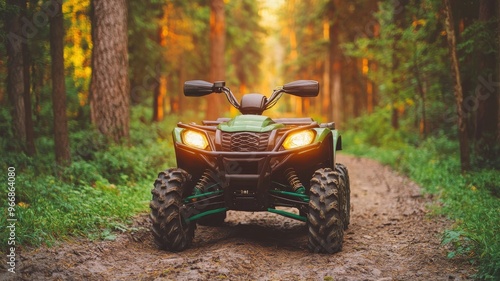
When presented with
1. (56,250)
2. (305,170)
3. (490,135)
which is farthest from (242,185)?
(490,135)

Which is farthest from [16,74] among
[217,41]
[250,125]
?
[217,41]

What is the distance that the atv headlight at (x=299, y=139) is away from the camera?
5448mm

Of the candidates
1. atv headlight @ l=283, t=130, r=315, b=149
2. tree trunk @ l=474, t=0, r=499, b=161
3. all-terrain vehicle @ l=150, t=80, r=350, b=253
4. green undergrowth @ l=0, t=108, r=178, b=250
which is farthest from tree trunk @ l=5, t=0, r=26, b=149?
tree trunk @ l=474, t=0, r=499, b=161

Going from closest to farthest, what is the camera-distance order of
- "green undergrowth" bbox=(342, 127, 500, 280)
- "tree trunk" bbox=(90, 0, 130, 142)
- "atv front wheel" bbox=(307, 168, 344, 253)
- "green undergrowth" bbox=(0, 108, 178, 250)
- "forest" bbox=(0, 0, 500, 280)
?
1. "green undergrowth" bbox=(342, 127, 500, 280)
2. "atv front wheel" bbox=(307, 168, 344, 253)
3. "green undergrowth" bbox=(0, 108, 178, 250)
4. "forest" bbox=(0, 0, 500, 280)
5. "tree trunk" bbox=(90, 0, 130, 142)

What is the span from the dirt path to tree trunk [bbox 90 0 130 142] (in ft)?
14.9

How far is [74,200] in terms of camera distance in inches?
267

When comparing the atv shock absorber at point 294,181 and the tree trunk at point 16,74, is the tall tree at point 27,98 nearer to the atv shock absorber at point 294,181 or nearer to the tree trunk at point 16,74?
the tree trunk at point 16,74

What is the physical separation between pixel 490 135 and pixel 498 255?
26.9 feet

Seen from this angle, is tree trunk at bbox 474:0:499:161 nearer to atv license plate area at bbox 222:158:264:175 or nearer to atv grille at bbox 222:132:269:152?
atv grille at bbox 222:132:269:152

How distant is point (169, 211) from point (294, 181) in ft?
5.01

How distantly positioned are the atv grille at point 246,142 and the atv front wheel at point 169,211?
0.71 meters

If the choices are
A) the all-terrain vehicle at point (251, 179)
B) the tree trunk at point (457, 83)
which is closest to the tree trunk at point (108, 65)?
the all-terrain vehicle at point (251, 179)

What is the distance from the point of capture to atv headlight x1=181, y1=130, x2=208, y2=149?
5.60 m

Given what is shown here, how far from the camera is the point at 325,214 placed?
5.23 metres
